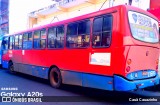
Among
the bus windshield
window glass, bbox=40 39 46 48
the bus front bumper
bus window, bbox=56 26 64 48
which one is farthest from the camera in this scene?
window glass, bbox=40 39 46 48

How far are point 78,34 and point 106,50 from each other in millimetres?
1748

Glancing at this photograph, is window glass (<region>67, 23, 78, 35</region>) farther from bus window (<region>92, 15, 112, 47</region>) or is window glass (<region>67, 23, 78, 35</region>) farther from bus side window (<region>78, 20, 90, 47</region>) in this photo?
bus window (<region>92, 15, 112, 47</region>)

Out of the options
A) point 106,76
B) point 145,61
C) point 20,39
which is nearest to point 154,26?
point 145,61

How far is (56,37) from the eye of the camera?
9.35 m

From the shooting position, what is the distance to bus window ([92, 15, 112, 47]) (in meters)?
6.60

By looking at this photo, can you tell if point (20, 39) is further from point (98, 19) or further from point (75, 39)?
point (98, 19)

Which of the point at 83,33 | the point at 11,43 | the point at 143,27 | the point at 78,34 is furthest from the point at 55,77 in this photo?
the point at 11,43

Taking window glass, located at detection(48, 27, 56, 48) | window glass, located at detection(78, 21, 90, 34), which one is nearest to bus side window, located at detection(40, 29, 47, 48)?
window glass, located at detection(48, 27, 56, 48)

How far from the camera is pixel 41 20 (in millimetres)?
22484

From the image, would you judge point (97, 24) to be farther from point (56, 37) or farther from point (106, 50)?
point (56, 37)

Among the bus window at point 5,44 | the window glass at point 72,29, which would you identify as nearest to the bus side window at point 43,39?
the window glass at point 72,29

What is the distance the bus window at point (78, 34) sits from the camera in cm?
751

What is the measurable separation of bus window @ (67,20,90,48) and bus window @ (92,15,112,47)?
1.38 feet

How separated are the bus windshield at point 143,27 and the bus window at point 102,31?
698mm
